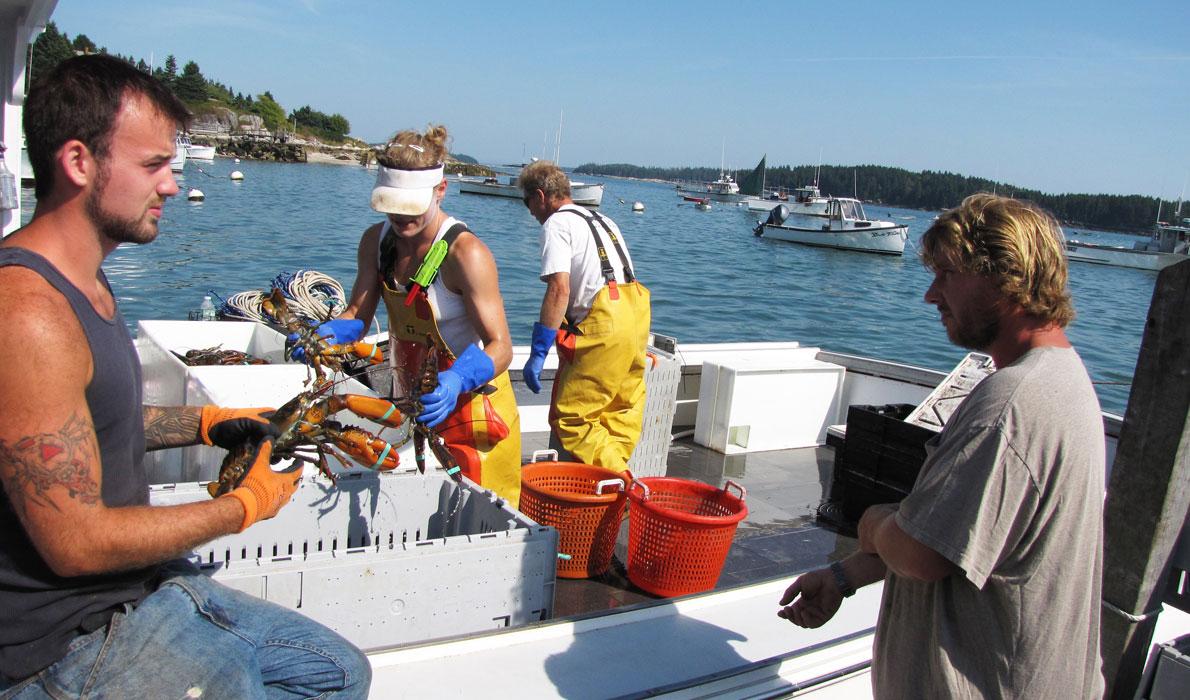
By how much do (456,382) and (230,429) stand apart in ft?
3.36

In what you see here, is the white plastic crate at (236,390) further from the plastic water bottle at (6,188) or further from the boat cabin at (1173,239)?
the boat cabin at (1173,239)

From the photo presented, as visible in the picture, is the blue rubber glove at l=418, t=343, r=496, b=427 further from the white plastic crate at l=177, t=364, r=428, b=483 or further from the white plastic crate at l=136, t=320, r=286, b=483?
the white plastic crate at l=136, t=320, r=286, b=483

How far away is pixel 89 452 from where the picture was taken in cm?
151

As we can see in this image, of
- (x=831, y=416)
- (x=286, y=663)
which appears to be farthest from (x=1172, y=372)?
(x=831, y=416)

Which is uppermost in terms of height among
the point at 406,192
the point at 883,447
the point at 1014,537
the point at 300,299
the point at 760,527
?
the point at 406,192

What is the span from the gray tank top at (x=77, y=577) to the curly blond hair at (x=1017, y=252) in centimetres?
169

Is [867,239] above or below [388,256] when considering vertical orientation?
below

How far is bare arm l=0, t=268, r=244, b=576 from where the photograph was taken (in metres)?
1.41

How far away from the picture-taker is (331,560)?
259 centimetres

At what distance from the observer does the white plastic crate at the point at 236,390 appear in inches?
146

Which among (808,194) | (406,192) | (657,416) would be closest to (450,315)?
(406,192)

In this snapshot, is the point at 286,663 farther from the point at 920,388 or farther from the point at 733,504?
the point at 920,388

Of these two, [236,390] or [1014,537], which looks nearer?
[1014,537]

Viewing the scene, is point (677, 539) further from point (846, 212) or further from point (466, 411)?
point (846, 212)
